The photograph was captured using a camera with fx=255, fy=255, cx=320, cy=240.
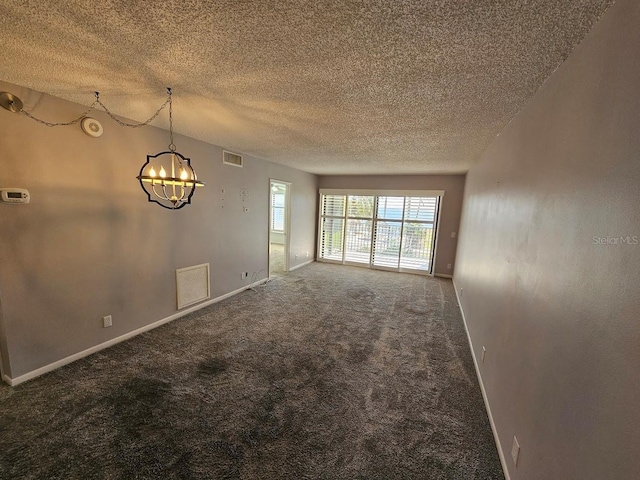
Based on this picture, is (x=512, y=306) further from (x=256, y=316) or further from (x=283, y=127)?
(x=256, y=316)

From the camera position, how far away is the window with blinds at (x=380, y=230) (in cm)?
620

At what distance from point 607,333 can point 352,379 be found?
1.97 meters

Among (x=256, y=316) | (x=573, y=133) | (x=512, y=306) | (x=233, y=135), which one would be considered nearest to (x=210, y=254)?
(x=256, y=316)

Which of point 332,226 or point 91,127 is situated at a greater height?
point 91,127

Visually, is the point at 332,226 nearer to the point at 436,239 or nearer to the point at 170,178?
the point at 436,239

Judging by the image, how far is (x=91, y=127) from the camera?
2.43 metres

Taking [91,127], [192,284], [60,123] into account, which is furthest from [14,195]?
[192,284]

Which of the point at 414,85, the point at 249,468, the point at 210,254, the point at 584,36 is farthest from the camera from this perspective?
the point at 210,254

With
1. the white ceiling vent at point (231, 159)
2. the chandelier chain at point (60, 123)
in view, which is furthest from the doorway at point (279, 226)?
the chandelier chain at point (60, 123)

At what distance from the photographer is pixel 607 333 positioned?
2.75ft

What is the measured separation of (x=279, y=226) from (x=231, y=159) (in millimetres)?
4897

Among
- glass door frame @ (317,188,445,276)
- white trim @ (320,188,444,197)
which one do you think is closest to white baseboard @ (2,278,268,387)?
glass door frame @ (317,188,445,276)

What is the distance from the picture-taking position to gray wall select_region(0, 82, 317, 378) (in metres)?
2.10

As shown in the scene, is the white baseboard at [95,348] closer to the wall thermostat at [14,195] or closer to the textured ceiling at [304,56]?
the wall thermostat at [14,195]
